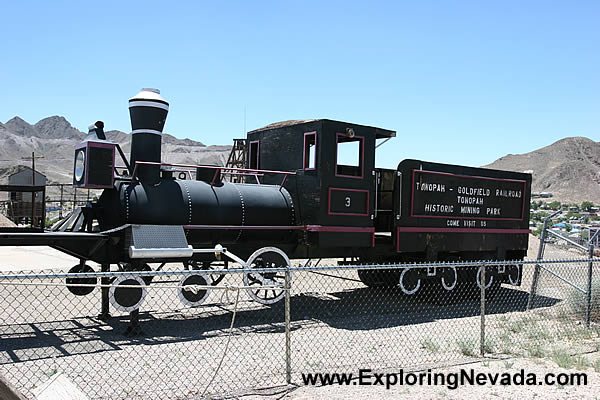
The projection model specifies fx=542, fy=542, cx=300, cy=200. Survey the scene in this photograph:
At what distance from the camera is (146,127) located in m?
8.58

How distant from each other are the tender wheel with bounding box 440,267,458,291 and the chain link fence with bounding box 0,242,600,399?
30mm

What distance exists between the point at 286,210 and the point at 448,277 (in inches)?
158

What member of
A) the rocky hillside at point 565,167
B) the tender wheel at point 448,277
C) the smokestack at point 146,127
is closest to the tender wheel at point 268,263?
the smokestack at point 146,127

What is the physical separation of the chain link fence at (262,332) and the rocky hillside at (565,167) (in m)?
77.6

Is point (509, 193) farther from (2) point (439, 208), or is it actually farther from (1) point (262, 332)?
(1) point (262, 332)

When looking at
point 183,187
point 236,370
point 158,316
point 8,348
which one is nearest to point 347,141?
point 183,187

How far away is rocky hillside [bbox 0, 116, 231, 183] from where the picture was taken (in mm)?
112019

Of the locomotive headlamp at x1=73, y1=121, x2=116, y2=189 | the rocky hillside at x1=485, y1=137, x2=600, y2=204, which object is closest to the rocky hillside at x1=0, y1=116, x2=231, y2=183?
the rocky hillside at x1=485, y1=137, x2=600, y2=204

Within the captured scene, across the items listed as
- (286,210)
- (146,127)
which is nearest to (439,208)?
(286,210)

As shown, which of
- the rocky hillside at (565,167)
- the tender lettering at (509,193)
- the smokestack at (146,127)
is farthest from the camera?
the rocky hillside at (565,167)

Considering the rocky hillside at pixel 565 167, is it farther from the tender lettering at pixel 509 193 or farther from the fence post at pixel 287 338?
the fence post at pixel 287 338

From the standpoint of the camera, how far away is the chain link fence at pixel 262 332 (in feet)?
19.2

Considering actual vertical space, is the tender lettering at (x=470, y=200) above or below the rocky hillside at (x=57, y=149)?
below

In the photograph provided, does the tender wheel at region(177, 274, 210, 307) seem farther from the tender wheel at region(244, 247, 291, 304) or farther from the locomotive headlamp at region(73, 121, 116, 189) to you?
the locomotive headlamp at region(73, 121, 116, 189)
